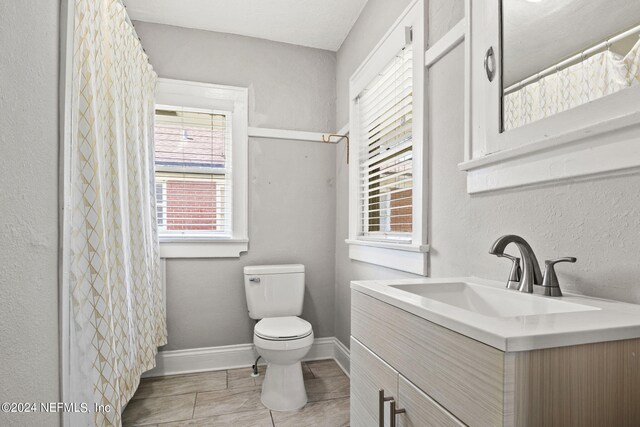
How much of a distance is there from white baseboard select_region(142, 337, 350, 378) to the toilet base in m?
0.50

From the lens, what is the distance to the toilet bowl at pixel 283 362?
2006 millimetres

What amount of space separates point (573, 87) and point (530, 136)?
0.16 m

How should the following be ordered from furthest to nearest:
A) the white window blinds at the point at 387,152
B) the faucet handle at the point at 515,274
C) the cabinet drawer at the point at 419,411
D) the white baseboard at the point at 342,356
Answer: the white baseboard at the point at 342,356 → the white window blinds at the point at 387,152 → the faucet handle at the point at 515,274 → the cabinet drawer at the point at 419,411

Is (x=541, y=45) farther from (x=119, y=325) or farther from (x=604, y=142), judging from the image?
(x=119, y=325)

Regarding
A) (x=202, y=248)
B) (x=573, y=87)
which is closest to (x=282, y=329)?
(x=202, y=248)

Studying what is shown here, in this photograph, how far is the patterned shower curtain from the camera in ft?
2.63

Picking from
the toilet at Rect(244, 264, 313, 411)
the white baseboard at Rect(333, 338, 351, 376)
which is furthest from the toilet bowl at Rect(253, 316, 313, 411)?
the white baseboard at Rect(333, 338, 351, 376)

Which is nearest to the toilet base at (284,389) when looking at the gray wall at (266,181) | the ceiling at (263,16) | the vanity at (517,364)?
the gray wall at (266,181)

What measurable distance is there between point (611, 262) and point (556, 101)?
1.46 ft

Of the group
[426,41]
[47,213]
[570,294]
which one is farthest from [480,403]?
[426,41]

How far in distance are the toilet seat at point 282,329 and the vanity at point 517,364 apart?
3.78 ft

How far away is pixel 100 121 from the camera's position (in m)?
1.46

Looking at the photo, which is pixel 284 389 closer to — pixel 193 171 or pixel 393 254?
pixel 393 254

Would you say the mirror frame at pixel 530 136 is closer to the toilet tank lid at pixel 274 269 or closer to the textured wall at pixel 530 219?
the textured wall at pixel 530 219
